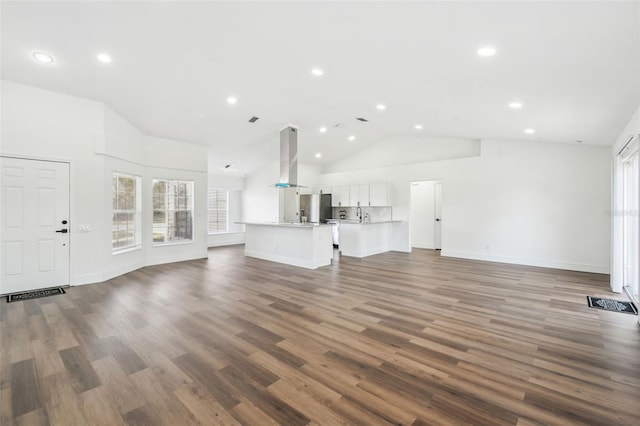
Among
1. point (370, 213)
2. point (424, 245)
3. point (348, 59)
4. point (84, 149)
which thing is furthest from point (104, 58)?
point (424, 245)

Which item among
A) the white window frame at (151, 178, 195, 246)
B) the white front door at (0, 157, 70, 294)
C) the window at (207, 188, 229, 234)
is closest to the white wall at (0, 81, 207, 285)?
the white front door at (0, 157, 70, 294)

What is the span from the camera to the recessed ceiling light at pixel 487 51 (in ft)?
9.09

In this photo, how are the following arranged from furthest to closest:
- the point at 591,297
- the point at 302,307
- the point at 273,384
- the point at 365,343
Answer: the point at 591,297, the point at 302,307, the point at 365,343, the point at 273,384

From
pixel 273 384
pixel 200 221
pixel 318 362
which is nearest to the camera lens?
pixel 273 384

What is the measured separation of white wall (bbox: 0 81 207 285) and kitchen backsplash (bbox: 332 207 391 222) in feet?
20.2

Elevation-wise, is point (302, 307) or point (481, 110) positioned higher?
point (481, 110)

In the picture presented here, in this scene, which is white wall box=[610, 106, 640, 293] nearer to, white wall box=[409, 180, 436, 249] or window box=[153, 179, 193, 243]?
white wall box=[409, 180, 436, 249]

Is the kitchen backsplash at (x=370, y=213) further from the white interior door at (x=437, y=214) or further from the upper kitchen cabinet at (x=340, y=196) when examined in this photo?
the white interior door at (x=437, y=214)

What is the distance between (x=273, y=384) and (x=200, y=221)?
20.2ft

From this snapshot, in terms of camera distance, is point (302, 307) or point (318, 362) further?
point (302, 307)

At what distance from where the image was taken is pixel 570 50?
2.56 m

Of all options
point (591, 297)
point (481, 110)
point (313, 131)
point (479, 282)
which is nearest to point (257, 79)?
point (313, 131)

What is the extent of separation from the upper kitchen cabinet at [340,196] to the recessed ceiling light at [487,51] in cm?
700

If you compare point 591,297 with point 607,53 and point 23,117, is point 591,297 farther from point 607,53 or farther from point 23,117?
point 23,117
